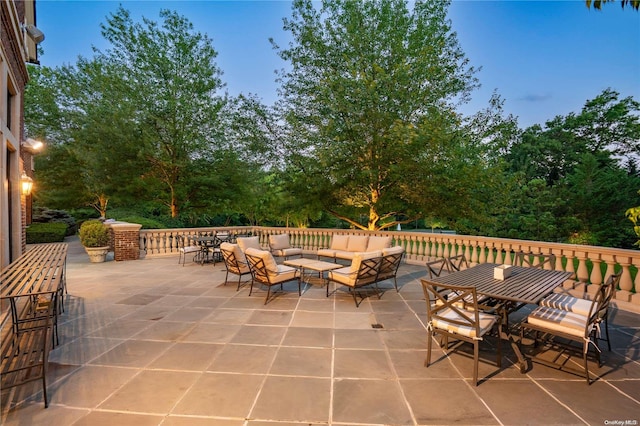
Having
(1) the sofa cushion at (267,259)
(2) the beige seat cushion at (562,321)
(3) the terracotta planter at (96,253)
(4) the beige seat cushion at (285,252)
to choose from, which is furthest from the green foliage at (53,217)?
(2) the beige seat cushion at (562,321)

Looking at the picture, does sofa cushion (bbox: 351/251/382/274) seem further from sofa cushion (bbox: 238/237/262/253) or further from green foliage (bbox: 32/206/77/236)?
green foliage (bbox: 32/206/77/236)

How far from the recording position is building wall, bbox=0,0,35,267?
457 centimetres

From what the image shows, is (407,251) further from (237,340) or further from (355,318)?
(237,340)

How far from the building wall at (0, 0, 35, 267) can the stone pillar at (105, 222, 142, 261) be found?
11.9 feet

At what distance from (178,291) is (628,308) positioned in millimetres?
8248

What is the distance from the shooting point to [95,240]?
939cm

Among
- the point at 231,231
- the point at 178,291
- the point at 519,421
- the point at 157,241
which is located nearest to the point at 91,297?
the point at 178,291

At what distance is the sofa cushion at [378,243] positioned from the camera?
8.01m

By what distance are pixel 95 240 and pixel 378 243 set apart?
28.9 feet

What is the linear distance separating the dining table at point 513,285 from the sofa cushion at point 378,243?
10.9ft

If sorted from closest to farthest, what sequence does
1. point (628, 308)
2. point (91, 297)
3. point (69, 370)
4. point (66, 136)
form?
1. point (69, 370)
2. point (628, 308)
3. point (91, 297)
4. point (66, 136)

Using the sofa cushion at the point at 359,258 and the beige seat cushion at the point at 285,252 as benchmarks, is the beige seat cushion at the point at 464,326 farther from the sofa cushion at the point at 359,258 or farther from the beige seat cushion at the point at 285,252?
the beige seat cushion at the point at 285,252

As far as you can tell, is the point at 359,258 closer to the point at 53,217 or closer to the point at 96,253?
the point at 96,253

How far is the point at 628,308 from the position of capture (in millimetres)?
5031
